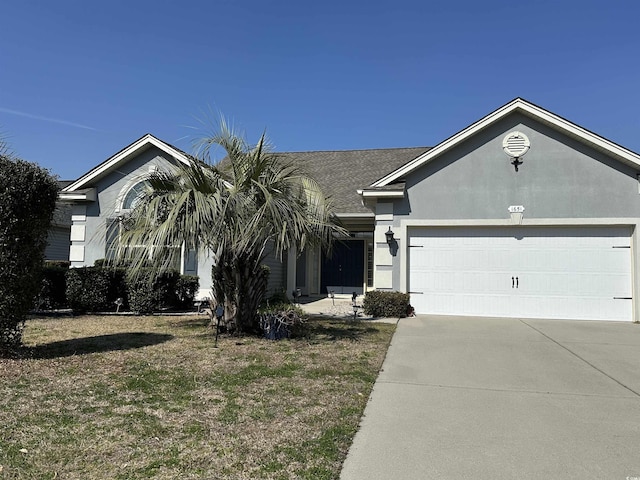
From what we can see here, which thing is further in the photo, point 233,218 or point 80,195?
point 80,195

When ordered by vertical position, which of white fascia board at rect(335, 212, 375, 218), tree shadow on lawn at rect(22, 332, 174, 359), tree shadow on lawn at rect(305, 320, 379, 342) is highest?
white fascia board at rect(335, 212, 375, 218)

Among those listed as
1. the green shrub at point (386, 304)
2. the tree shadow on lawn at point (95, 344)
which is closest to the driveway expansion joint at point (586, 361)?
the green shrub at point (386, 304)

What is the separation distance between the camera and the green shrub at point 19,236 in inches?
248

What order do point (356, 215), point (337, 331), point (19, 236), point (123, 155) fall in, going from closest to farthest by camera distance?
1. point (19, 236)
2. point (337, 331)
3. point (123, 155)
4. point (356, 215)

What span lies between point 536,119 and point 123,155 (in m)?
12.3

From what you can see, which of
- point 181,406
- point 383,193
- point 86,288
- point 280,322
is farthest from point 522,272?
point 86,288

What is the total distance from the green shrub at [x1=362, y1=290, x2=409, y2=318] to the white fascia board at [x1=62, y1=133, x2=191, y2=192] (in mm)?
7602

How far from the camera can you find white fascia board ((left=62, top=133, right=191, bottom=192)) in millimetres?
14562

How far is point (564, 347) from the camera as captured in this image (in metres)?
8.34

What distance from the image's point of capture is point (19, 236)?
6.45 meters

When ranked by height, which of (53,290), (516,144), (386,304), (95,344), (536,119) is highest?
(536,119)

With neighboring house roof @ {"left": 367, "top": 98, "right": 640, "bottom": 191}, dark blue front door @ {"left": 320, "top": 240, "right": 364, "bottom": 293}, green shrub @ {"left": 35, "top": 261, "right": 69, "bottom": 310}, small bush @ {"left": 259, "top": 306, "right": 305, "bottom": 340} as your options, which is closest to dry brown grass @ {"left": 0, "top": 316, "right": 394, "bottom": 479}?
small bush @ {"left": 259, "top": 306, "right": 305, "bottom": 340}

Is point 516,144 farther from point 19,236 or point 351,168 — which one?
point 19,236

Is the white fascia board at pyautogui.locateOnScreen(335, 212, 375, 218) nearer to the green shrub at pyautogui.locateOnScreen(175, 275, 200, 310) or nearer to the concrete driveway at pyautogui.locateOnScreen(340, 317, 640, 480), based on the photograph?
the green shrub at pyautogui.locateOnScreen(175, 275, 200, 310)
